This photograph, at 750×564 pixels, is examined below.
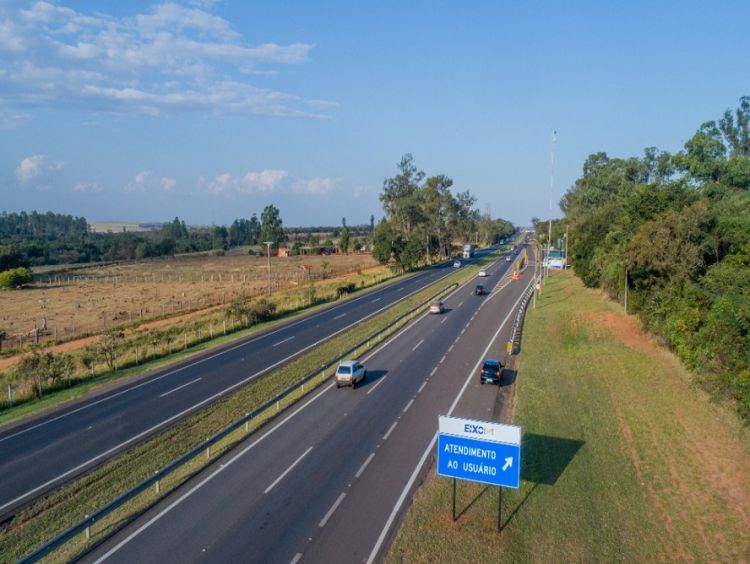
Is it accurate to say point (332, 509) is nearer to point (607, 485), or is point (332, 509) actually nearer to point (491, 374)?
point (607, 485)

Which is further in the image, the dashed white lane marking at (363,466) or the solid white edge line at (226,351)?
the solid white edge line at (226,351)

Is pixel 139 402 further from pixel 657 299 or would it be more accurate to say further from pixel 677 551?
pixel 657 299

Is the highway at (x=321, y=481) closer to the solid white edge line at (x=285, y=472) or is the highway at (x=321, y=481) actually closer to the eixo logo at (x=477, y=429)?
the solid white edge line at (x=285, y=472)

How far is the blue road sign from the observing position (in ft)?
50.9

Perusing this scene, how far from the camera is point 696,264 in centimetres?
3756

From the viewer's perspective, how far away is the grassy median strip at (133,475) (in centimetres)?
1595

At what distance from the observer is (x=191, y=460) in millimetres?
20672

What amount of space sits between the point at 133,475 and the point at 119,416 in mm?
8245

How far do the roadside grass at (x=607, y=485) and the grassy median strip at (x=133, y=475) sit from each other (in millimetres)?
8580

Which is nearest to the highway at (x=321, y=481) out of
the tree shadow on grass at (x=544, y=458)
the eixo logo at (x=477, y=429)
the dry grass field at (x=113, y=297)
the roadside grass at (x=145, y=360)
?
the tree shadow on grass at (x=544, y=458)

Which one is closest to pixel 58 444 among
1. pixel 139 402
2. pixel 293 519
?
pixel 139 402

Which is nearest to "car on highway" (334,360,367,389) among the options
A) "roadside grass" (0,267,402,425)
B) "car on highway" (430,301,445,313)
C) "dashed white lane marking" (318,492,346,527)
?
"dashed white lane marking" (318,492,346,527)

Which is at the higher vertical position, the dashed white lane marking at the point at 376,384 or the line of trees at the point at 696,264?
the line of trees at the point at 696,264

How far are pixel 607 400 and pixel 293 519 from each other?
1865cm
